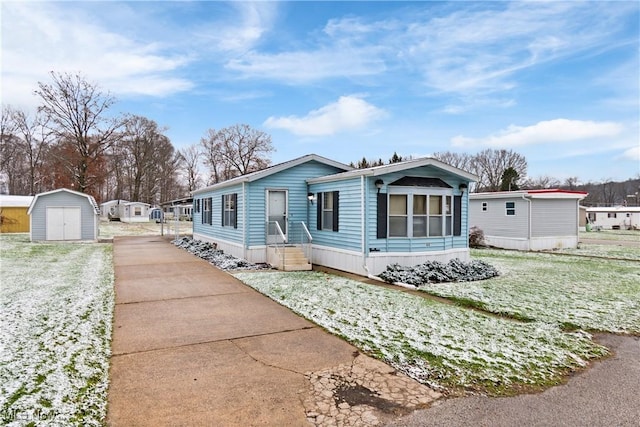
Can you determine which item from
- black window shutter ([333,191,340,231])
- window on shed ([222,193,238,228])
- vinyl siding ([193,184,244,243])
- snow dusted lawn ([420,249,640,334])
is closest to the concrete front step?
black window shutter ([333,191,340,231])

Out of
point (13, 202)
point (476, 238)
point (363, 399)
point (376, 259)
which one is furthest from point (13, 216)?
point (363, 399)

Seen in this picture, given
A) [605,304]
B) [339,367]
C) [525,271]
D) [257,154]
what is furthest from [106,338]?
[257,154]

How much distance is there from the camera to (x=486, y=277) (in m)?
10.1

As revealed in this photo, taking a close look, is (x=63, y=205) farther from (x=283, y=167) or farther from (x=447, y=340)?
(x=447, y=340)

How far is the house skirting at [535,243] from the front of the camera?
57.1ft

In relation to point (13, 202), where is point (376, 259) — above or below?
below

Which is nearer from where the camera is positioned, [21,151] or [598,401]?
[598,401]

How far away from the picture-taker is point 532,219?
17406 mm

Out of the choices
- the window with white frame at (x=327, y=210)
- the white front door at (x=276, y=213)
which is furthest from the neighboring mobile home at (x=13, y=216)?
the window with white frame at (x=327, y=210)

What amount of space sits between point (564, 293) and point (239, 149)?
4401cm

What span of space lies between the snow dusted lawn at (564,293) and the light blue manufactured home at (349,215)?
5.82ft

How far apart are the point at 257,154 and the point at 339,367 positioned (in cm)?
4556

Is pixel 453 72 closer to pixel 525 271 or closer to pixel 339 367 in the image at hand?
pixel 525 271

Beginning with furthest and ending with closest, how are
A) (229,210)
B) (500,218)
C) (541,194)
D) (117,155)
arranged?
(117,155), (500,218), (541,194), (229,210)
